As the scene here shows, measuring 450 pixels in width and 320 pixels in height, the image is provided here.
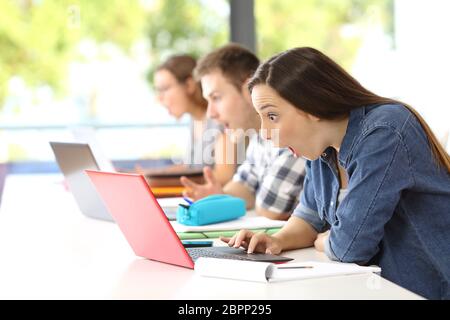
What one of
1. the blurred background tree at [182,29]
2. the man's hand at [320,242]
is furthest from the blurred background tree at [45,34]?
the man's hand at [320,242]

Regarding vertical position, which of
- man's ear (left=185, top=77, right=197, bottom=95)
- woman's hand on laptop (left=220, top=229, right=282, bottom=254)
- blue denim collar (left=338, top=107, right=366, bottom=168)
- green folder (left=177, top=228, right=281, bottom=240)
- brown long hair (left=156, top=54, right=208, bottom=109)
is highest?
blue denim collar (left=338, top=107, right=366, bottom=168)

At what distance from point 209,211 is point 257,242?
0.38 m

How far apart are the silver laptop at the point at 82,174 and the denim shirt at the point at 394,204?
66cm

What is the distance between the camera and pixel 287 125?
1709mm

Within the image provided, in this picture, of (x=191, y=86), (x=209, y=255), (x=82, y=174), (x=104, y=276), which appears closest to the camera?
(x=104, y=276)

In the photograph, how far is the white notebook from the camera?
138cm

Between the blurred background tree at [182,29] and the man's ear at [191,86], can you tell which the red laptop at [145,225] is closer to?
the man's ear at [191,86]

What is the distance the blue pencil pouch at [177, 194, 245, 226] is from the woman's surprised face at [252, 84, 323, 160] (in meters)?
0.35

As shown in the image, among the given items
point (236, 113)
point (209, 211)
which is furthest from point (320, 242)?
point (236, 113)

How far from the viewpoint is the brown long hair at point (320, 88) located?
1678 millimetres

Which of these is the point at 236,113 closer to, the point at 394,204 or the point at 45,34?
the point at 394,204

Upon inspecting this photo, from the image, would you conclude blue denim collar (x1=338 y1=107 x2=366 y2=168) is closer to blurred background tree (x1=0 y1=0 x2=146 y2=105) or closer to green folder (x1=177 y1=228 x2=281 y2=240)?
green folder (x1=177 y1=228 x2=281 y2=240)

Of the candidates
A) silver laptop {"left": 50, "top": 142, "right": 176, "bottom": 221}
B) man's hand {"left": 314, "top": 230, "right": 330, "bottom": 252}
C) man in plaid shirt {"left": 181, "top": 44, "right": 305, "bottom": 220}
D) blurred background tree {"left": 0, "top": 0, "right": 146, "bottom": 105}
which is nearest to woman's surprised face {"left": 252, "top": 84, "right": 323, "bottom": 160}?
man's hand {"left": 314, "top": 230, "right": 330, "bottom": 252}
